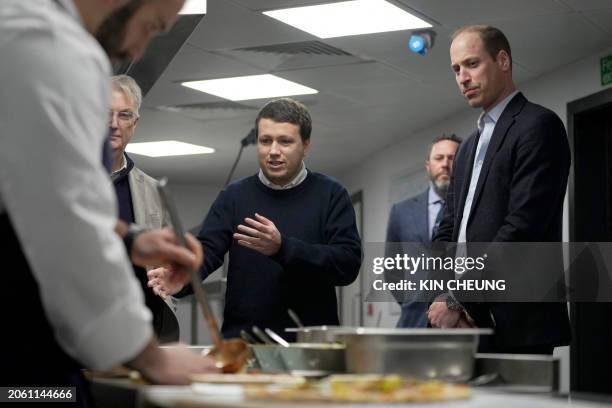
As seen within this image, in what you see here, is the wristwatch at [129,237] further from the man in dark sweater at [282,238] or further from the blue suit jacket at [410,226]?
the blue suit jacket at [410,226]

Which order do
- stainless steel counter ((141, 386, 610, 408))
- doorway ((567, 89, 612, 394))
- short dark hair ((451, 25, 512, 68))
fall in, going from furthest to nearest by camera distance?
doorway ((567, 89, 612, 394))
short dark hair ((451, 25, 512, 68))
stainless steel counter ((141, 386, 610, 408))

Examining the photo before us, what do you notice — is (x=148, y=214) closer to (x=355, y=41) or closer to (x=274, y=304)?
(x=274, y=304)

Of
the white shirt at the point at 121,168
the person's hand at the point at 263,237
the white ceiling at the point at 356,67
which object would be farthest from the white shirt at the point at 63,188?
the white ceiling at the point at 356,67

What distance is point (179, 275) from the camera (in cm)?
147

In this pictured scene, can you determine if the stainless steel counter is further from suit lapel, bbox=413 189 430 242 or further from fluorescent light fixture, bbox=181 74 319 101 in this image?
fluorescent light fixture, bbox=181 74 319 101

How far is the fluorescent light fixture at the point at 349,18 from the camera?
505 centimetres

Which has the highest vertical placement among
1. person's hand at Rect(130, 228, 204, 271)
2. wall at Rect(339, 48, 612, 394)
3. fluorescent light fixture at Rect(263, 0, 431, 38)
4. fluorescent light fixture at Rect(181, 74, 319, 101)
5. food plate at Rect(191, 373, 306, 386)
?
fluorescent light fixture at Rect(263, 0, 431, 38)

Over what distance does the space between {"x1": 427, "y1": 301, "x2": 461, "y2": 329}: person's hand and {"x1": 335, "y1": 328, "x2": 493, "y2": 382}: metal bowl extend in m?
1.20

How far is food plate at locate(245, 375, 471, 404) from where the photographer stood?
1093 mm

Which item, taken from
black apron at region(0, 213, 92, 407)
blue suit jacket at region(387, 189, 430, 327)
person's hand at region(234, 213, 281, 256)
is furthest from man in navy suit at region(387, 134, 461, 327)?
black apron at region(0, 213, 92, 407)

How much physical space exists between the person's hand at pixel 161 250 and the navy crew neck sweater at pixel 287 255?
1.13 meters

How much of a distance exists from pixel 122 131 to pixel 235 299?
0.69m

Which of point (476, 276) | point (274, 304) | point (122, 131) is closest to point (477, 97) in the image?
point (476, 276)

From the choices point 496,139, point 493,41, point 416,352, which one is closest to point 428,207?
point 493,41
